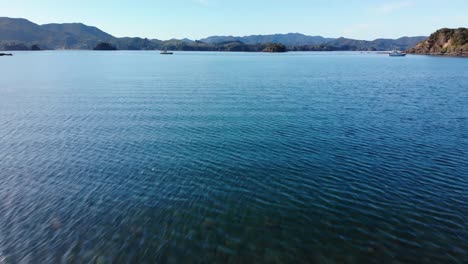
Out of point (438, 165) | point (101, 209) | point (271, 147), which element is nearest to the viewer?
point (101, 209)

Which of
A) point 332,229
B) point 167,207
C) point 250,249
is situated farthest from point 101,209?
point 332,229

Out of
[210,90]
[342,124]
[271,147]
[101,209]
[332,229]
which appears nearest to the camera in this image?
[332,229]

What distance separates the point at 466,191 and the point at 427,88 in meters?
67.0

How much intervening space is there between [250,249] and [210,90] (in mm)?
61803

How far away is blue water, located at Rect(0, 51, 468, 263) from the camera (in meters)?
18.3

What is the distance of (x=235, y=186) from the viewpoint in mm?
26141

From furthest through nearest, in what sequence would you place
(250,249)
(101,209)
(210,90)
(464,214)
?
(210,90) → (101,209) → (464,214) → (250,249)

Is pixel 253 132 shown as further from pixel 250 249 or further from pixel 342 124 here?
pixel 250 249

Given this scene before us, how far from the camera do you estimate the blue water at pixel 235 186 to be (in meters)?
18.3

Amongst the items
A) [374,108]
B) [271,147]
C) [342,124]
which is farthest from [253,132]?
[374,108]

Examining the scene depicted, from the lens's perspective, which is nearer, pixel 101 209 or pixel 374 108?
pixel 101 209

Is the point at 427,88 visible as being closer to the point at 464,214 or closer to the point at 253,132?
the point at 253,132

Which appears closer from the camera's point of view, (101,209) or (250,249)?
(250,249)

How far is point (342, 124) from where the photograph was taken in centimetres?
4459
